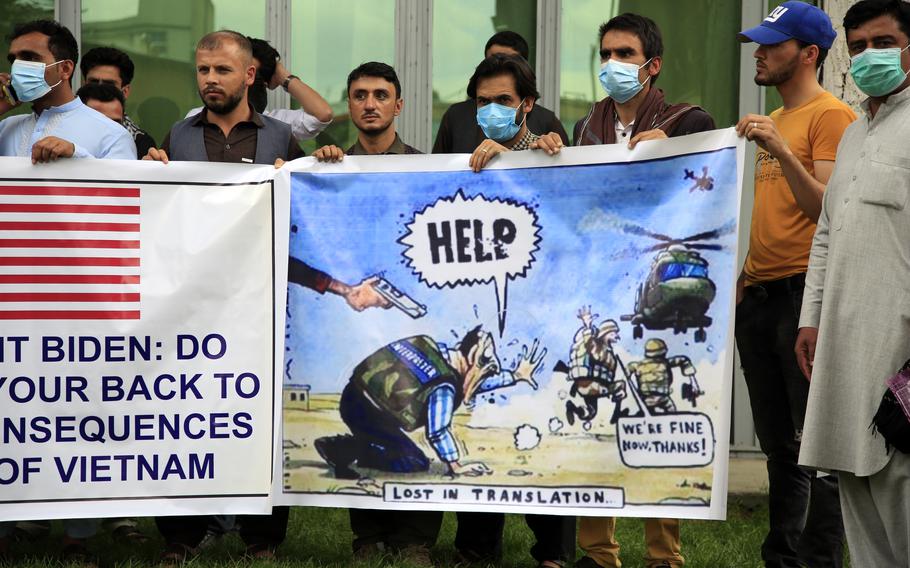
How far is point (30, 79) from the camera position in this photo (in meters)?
5.71

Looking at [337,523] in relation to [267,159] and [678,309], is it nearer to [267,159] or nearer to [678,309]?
[267,159]

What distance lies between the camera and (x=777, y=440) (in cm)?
550

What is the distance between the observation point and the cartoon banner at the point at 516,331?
199 inches

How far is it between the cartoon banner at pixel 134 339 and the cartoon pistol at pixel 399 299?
0.43 meters

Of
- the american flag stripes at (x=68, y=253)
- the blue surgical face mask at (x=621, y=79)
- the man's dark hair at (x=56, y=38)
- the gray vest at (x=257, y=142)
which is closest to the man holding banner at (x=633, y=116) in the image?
the blue surgical face mask at (x=621, y=79)

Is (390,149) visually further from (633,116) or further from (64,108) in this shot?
(64,108)

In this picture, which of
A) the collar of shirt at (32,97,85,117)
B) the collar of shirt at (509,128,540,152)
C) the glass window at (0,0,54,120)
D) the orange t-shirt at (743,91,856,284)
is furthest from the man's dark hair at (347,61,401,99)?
the glass window at (0,0,54,120)

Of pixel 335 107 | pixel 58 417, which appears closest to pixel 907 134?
pixel 58 417

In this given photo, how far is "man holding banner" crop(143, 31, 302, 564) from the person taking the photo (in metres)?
5.67

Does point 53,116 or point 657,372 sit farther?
point 53,116

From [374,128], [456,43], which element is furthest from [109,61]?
[456,43]

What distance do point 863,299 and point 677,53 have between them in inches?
164

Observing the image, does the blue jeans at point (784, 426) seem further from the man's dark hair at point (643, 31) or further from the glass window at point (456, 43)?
the glass window at point (456, 43)

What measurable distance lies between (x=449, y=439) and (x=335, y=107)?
3303 millimetres
